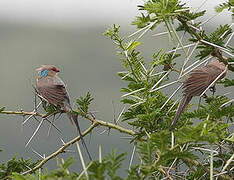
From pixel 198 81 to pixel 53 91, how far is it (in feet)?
3.58

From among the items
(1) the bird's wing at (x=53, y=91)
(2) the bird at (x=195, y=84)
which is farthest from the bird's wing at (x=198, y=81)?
(1) the bird's wing at (x=53, y=91)

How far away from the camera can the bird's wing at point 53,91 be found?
2685mm

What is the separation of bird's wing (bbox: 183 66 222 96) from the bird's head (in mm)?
1529

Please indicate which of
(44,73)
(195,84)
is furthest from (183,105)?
(44,73)

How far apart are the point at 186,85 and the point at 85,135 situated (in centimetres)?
57

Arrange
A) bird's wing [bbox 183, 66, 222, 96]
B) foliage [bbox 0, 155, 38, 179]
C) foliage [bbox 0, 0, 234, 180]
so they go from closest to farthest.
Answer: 1. foliage [bbox 0, 0, 234, 180]
2. bird's wing [bbox 183, 66, 222, 96]
3. foliage [bbox 0, 155, 38, 179]

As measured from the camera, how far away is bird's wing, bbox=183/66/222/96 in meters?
1.99

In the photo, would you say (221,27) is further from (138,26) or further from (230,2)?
(138,26)

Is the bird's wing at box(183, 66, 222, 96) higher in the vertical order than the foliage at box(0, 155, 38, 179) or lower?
higher

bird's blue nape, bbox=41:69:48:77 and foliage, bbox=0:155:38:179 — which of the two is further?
bird's blue nape, bbox=41:69:48:77

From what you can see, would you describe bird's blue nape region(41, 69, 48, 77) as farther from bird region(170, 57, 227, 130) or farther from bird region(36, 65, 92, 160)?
bird region(170, 57, 227, 130)

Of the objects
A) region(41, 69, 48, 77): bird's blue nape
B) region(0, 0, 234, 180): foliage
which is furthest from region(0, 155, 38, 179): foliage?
region(41, 69, 48, 77): bird's blue nape

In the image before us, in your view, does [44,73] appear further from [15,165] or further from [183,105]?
[183,105]

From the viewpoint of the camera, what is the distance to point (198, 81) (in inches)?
80.1
